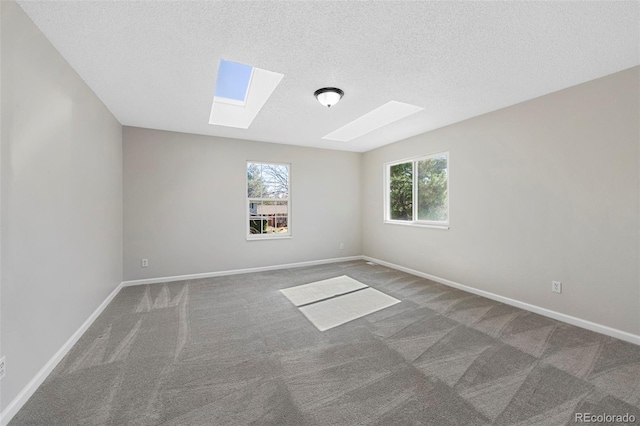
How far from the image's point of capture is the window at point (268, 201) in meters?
5.12

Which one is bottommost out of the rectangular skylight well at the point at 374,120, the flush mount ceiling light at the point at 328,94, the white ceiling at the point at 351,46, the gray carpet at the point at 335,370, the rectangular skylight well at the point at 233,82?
the gray carpet at the point at 335,370

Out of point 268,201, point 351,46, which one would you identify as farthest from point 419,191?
point 351,46

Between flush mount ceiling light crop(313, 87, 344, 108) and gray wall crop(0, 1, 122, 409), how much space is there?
2.26 meters

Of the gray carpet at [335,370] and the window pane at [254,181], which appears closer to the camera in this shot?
the gray carpet at [335,370]

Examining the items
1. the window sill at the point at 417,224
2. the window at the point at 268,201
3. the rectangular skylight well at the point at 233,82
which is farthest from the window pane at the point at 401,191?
the rectangular skylight well at the point at 233,82

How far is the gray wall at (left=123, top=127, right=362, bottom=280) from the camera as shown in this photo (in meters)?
4.23

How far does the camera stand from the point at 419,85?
2.80 metres

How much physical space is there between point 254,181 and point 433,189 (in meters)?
3.29

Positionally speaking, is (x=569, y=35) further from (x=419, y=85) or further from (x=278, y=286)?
(x=278, y=286)

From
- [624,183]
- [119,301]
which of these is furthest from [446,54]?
[119,301]

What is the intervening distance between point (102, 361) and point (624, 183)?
4847mm

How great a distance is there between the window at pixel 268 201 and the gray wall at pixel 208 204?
0.14m

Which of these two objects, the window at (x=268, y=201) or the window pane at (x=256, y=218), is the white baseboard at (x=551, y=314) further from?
the window pane at (x=256, y=218)

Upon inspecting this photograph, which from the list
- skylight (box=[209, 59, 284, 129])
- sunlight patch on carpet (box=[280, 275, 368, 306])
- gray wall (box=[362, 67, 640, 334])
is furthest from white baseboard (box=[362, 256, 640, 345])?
skylight (box=[209, 59, 284, 129])
